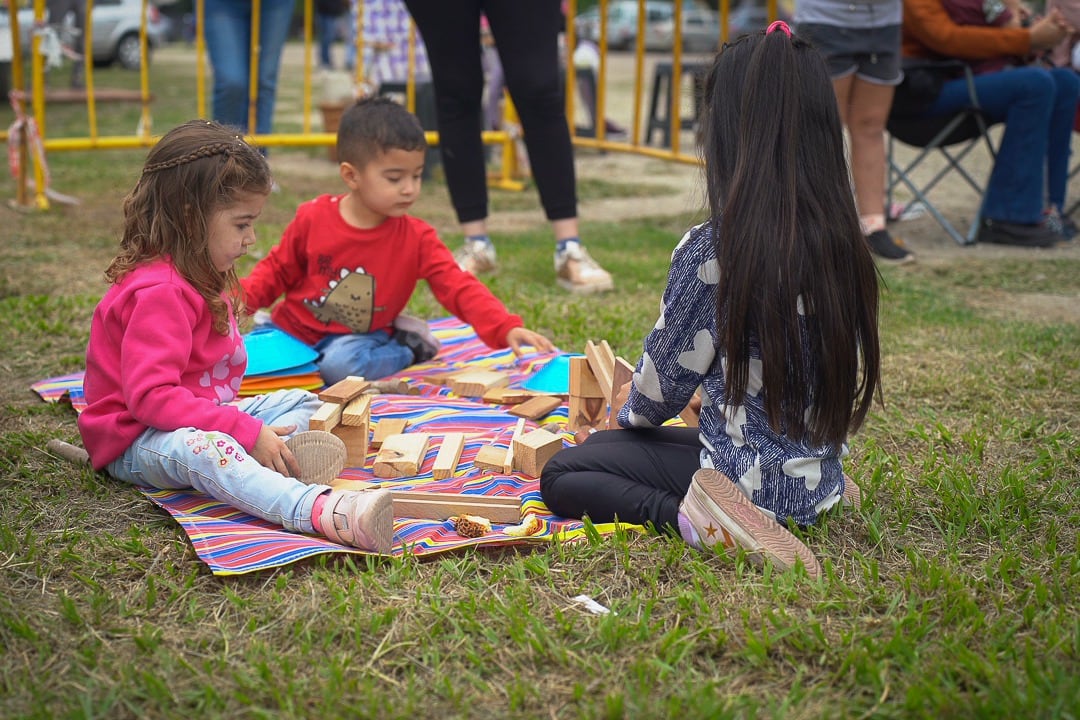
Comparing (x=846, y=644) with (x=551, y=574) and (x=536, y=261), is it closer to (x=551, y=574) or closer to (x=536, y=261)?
(x=551, y=574)

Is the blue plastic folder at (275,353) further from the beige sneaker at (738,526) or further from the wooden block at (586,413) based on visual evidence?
the beige sneaker at (738,526)

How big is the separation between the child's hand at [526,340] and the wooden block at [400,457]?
555 millimetres

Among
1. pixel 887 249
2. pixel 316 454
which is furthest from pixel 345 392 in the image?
pixel 887 249

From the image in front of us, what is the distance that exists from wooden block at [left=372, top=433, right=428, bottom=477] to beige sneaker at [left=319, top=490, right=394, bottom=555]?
479 millimetres

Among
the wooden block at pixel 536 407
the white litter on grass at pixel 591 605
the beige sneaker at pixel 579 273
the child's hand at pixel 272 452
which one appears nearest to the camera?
the white litter on grass at pixel 591 605

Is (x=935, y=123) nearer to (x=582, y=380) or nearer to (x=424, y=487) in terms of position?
(x=582, y=380)

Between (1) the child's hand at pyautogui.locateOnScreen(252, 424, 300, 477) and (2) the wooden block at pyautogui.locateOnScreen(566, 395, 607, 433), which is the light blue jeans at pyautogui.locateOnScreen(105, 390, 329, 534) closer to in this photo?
(1) the child's hand at pyautogui.locateOnScreen(252, 424, 300, 477)

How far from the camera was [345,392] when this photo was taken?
9.86 ft

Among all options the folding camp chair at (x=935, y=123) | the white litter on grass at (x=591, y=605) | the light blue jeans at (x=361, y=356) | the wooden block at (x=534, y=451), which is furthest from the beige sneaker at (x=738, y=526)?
the folding camp chair at (x=935, y=123)

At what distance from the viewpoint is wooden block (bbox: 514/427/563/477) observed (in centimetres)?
282

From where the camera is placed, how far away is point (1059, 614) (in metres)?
2.06

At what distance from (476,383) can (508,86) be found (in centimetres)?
171

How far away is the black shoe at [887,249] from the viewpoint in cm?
558

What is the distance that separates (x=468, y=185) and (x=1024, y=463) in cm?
274
